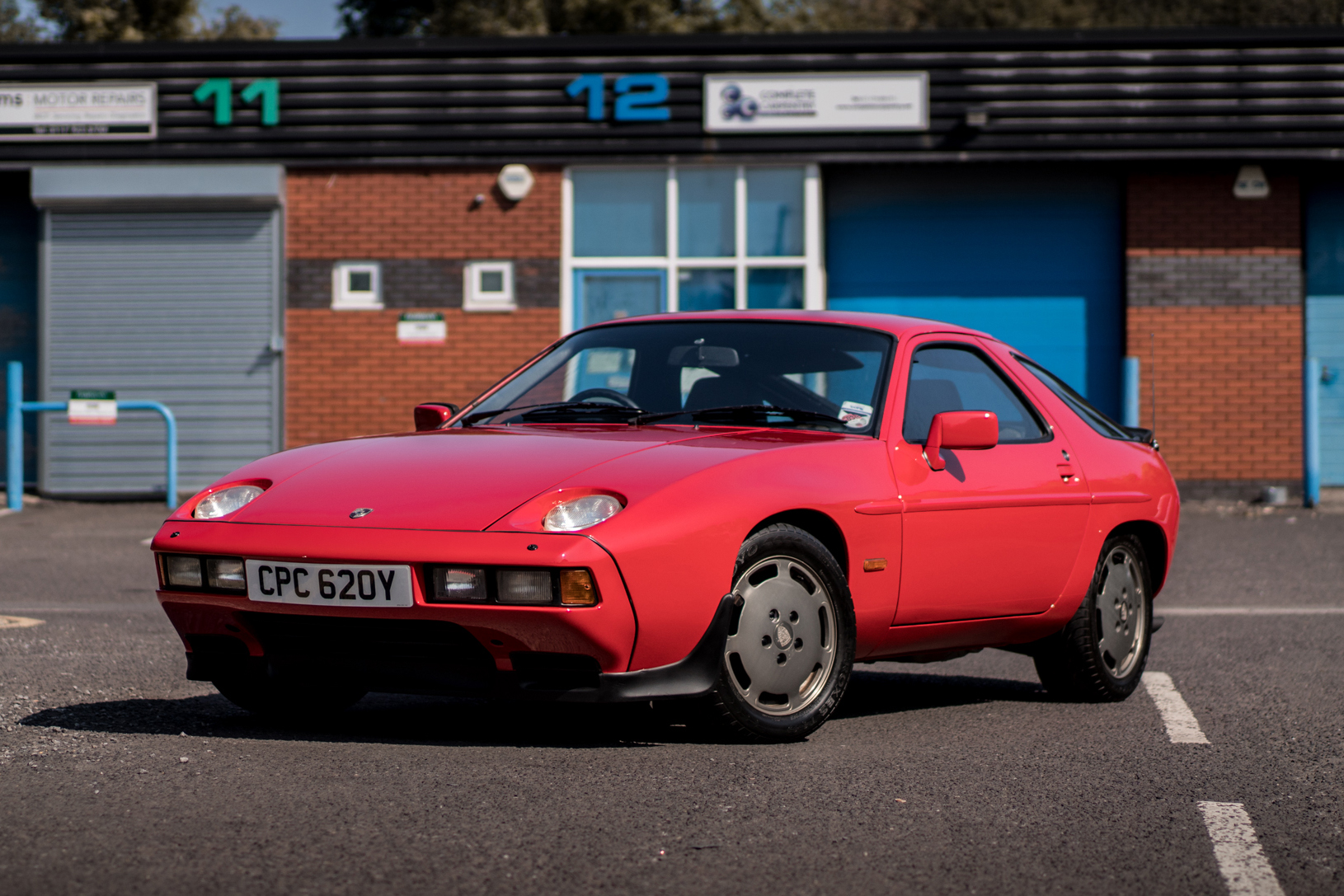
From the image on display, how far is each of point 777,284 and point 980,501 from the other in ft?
39.2

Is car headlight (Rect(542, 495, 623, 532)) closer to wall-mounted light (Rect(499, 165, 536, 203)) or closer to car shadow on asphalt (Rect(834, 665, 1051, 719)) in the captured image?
car shadow on asphalt (Rect(834, 665, 1051, 719))

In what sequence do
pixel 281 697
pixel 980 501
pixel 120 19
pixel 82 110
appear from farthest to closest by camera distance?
1. pixel 120 19
2. pixel 82 110
3. pixel 980 501
4. pixel 281 697

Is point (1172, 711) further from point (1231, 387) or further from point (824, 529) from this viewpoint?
point (1231, 387)

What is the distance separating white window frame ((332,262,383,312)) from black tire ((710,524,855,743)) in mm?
13066

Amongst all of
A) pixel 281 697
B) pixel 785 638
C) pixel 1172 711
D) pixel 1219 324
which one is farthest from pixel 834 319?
pixel 1219 324

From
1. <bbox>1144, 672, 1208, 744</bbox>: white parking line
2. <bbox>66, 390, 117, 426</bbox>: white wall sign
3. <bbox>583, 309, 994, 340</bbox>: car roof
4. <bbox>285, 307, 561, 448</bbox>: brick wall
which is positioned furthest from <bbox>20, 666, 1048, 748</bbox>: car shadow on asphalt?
<bbox>285, 307, 561, 448</bbox>: brick wall

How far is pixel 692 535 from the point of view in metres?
4.51

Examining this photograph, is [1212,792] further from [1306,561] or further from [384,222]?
[384,222]

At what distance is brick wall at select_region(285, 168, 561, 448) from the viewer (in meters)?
17.3

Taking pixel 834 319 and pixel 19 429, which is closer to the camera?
pixel 834 319

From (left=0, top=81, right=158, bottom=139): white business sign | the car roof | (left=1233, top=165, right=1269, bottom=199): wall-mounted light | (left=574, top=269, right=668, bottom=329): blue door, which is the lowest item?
the car roof

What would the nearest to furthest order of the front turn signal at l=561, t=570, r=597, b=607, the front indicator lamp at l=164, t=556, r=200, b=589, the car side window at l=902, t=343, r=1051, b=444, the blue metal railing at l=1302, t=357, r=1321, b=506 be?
the front turn signal at l=561, t=570, r=597, b=607
the front indicator lamp at l=164, t=556, r=200, b=589
the car side window at l=902, t=343, r=1051, b=444
the blue metal railing at l=1302, t=357, r=1321, b=506

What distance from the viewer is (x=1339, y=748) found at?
16.7ft

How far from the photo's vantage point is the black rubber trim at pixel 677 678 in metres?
4.48
